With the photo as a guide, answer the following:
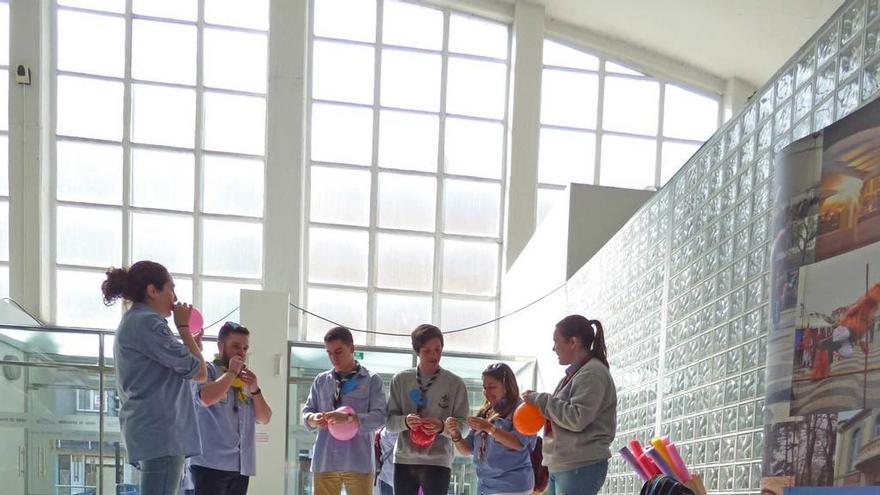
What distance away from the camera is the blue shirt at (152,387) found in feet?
9.11

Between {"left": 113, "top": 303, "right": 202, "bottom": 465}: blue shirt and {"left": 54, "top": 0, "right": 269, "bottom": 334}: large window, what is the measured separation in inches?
340

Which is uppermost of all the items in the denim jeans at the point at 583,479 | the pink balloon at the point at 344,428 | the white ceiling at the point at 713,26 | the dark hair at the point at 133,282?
the white ceiling at the point at 713,26

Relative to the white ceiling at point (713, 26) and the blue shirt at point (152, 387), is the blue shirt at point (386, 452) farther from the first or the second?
the white ceiling at point (713, 26)

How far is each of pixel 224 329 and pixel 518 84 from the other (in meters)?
9.01

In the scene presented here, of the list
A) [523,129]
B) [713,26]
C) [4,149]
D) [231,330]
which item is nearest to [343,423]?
[231,330]

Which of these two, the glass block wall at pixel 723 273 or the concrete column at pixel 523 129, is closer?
the glass block wall at pixel 723 273

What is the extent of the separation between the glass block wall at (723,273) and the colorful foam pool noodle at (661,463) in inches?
33.4

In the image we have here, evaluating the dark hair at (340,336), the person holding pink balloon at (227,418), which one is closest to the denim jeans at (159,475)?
the person holding pink balloon at (227,418)

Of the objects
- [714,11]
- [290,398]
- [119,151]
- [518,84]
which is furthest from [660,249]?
[119,151]

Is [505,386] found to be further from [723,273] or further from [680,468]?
[680,468]

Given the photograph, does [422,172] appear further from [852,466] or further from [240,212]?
[852,466]

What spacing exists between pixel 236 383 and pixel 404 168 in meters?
8.54

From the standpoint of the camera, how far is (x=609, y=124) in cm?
1236

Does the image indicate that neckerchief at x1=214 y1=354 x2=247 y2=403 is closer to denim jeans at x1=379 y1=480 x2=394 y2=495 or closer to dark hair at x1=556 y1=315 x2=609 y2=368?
denim jeans at x1=379 y1=480 x2=394 y2=495
